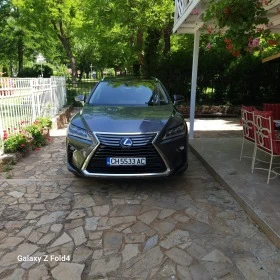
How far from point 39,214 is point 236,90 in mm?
10848

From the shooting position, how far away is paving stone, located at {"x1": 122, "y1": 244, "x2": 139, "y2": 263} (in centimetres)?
285

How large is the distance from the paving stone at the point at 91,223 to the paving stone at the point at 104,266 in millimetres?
594

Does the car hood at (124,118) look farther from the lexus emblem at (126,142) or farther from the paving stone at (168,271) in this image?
the paving stone at (168,271)

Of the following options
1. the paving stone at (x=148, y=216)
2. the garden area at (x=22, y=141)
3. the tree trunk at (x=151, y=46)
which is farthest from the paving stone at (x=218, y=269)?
the tree trunk at (x=151, y=46)

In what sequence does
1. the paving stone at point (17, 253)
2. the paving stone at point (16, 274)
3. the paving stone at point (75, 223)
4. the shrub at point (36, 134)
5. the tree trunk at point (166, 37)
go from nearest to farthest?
1. the paving stone at point (16, 274)
2. the paving stone at point (17, 253)
3. the paving stone at point (75, 223)
4. the shrub at point (36, 134)
5. the tree trunk at point (166, 37)

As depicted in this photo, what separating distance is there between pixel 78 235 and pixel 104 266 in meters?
0.62

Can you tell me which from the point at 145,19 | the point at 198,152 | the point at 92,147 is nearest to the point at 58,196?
the point at 92,147

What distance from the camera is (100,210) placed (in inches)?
149

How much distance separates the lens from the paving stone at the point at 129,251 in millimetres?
2850

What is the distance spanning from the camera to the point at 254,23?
3.53 meters

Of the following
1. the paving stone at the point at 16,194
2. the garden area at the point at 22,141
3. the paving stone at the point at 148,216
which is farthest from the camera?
the garden area at the point at 22,141

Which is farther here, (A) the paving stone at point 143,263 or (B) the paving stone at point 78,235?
(B) the paving stone at point 78,235

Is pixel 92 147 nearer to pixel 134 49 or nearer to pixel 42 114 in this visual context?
pixel 42 114

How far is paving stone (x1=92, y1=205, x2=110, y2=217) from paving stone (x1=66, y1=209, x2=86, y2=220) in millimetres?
150
